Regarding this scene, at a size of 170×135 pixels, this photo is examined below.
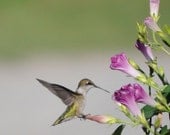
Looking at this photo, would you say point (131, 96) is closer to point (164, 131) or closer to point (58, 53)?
point (164, 131)

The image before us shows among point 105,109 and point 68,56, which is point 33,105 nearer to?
Answer: point 105,109

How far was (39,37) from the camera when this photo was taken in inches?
636

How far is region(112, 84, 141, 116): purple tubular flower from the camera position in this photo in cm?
301

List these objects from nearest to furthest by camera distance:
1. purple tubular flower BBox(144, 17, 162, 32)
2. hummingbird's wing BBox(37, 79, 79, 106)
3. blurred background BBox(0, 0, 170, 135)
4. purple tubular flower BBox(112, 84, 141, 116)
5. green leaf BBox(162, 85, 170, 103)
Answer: purple tubular flower BBox(112, 84, 141, 116) → green leaf BBox(162, 85, 170, 103) → purple tubular flower BBox(144, 17, 162, 32) → hummingbird's wing BBox(37, 79, 79, 106) → blurred background BBox(0, 0, 170, 135)

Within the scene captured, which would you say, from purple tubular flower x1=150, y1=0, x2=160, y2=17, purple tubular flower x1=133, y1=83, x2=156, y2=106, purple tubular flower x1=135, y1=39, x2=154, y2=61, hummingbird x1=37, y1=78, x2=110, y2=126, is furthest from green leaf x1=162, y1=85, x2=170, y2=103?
hummingbird x1=37, y1=78, x2=110, y2=126

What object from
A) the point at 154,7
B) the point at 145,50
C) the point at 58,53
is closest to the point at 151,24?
the point at 145,50

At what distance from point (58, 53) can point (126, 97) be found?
12.2 meters

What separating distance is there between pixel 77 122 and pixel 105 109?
345 millimetres

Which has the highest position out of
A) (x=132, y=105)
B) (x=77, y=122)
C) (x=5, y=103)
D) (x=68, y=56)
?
(x=68, y=56)

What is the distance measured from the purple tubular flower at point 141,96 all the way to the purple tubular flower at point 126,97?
0.5 inches

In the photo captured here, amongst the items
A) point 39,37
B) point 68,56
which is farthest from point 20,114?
point 39,37

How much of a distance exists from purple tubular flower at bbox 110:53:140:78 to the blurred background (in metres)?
5.91

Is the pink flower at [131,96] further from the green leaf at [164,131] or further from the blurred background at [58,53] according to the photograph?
the blurred background at [58,53]

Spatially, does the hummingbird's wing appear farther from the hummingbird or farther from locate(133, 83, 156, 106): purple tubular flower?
locate(133, 83, 156, 106): purple tubular flower
